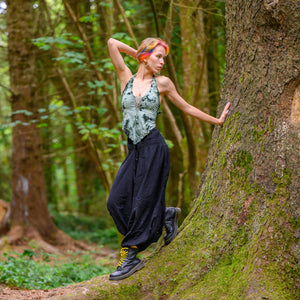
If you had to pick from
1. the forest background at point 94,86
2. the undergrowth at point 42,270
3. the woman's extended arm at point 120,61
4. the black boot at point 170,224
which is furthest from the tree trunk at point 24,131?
the black boot at point 170,224

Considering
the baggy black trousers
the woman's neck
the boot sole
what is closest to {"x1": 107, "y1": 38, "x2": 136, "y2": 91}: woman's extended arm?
the woman's neck

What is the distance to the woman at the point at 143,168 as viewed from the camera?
3.83m

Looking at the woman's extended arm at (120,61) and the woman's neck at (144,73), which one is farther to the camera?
the woman's extended arm at (120,61)

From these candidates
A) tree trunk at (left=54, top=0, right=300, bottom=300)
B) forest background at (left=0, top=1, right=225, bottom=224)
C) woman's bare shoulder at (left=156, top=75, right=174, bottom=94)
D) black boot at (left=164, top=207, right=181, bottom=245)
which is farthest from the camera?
forest background at (left=0, top=1, right=225, bottom=224)

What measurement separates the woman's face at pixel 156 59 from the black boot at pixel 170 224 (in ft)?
4.97

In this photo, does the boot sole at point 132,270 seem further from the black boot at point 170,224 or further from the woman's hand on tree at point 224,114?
the woman's hand on tree at point 224,114

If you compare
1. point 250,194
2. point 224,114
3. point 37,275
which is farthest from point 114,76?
point 250,194

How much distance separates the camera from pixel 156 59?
12.8 feet

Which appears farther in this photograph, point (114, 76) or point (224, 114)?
point (114, 76)

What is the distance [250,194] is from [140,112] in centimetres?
133

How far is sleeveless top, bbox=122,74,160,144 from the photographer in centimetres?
387

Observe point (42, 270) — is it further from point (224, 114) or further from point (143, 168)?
point (224, 114)

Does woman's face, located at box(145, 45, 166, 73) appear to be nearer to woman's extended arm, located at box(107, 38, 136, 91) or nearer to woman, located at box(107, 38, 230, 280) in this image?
woman, located at box(107, 38, 230, 280)

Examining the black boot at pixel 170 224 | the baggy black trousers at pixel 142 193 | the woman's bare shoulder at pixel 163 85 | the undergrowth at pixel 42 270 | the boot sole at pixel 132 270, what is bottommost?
the undergrowth at pixel 42 270
